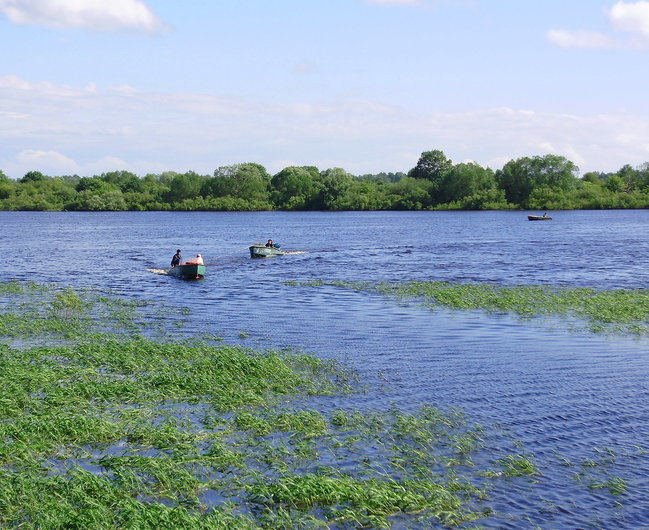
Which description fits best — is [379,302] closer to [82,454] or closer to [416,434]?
[416,434]

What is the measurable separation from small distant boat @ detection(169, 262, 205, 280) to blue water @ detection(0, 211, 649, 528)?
3.01 ft

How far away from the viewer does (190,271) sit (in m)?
48.8

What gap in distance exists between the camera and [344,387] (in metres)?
21.2

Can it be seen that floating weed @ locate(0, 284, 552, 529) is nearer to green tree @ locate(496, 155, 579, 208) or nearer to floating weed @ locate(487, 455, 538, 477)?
floating weed @ locate(487, 455, 538, 477)

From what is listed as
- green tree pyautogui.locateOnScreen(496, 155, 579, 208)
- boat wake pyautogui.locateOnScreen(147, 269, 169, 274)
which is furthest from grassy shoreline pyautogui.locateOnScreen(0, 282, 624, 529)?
green tree pyautogui.locateOnScreen(496, 155, 579, 208)

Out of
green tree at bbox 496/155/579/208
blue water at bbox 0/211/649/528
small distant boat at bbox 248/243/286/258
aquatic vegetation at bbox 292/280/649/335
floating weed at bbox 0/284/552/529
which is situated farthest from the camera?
green tree at bbox 496/155/579/208

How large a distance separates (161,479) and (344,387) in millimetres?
8013

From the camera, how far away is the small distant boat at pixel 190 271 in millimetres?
48531

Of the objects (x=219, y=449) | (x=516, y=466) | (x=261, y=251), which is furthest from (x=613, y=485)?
(x=261, y=251)

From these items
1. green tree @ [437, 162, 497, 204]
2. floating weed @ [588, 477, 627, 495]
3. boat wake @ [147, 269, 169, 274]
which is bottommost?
boat wake @ [147, 269, 169, 274]

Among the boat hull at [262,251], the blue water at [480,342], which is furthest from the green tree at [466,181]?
the boat hull at [262,251]

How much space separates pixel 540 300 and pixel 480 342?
37.6 feet

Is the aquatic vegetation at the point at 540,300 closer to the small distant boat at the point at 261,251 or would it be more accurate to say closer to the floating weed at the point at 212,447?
the floating weed at the point at 212,447

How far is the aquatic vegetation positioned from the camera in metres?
32.0
